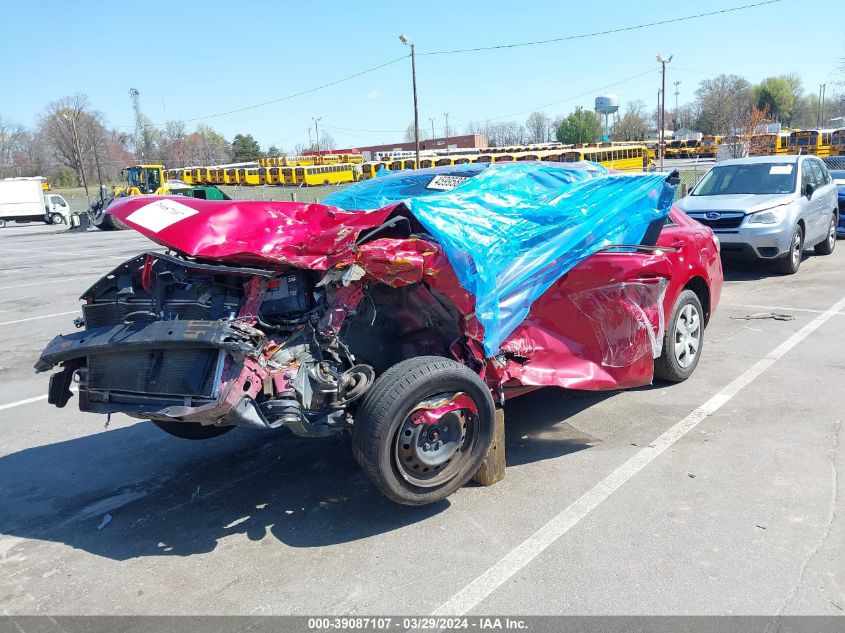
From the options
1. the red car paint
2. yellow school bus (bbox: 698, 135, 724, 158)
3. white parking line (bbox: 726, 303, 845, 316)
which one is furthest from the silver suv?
yellow school bus (bbox: 698, 135, 724, 158)

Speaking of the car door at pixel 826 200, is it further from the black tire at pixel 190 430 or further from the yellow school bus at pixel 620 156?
the yellow school bus at pixel 620 156

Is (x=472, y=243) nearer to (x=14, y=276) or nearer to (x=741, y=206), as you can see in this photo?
(x=741, y=206)

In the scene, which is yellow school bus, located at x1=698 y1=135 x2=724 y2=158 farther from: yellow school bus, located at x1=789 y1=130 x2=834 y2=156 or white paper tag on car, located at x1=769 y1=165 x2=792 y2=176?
white paper tag on car, located at x1=769 y1=165 x2=792 y2=176

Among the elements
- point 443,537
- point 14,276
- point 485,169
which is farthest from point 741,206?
point 14,276

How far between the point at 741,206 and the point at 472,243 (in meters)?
8.23

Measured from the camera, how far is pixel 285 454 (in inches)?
187

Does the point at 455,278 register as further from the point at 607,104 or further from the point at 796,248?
the point at 607,104

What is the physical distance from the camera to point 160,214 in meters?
3.85

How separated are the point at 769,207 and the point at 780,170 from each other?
1.46 metres

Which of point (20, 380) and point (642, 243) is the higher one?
point (642, 243)

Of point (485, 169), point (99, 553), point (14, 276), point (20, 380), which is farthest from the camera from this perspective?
point (14, 276)

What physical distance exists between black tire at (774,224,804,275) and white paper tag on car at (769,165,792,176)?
1.05 metres

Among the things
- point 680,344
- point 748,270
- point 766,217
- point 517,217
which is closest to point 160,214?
point 517,217

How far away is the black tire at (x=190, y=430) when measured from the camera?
15.7 feet
